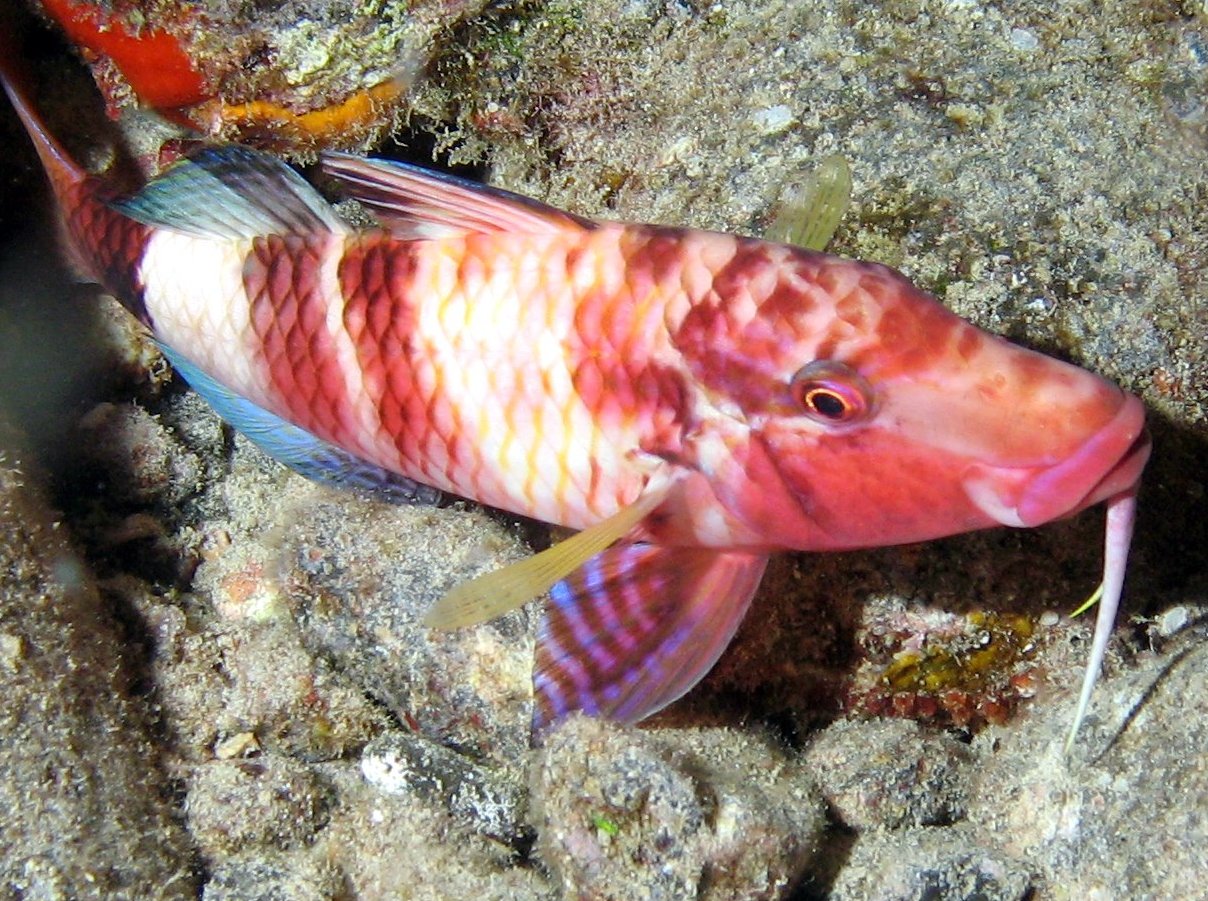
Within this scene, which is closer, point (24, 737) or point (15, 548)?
point (24, 737)

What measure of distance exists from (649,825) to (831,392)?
4.09 feet

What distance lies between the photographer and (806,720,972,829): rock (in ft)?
9.18

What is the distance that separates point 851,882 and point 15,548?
2761mm

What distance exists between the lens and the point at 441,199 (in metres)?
2.30

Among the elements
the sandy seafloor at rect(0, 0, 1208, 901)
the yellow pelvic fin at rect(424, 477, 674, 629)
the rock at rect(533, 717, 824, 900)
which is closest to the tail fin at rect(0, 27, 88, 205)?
the sandy seafloor at rect(0, 0, 1208, 901)

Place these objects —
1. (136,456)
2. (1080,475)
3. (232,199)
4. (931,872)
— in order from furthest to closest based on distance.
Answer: (136,456) → (232,199) → (931,872) → (1080,475)

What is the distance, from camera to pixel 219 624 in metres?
3.44

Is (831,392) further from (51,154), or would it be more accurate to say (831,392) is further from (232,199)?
(51,154)

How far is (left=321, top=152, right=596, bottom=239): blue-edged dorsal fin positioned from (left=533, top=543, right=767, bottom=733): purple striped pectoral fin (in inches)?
36.2

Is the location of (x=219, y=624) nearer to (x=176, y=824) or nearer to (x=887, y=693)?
(x=176, y=824)

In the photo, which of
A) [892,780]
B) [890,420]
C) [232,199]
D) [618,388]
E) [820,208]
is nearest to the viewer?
[890,420]

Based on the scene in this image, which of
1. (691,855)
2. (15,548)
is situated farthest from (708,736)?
(15,548)

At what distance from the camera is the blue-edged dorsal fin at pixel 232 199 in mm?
2605

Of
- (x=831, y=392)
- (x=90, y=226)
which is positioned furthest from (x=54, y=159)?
(x=831, y=392)
